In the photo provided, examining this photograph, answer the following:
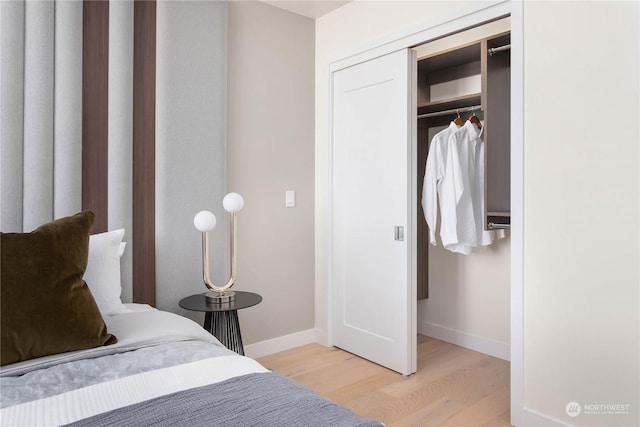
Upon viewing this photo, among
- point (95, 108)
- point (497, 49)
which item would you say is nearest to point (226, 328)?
point (95, 108)

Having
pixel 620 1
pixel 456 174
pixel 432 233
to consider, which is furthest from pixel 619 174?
pixel 432 233

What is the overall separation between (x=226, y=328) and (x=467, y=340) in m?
1.91

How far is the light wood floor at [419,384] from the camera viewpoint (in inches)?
89.7

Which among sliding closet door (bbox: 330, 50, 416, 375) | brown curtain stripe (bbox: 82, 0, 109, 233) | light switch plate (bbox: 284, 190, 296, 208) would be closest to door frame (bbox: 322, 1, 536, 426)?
sliding closet door (bbox: 330, 50, 416, 375)

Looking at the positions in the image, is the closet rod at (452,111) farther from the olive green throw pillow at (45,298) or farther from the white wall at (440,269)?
the olive green throw pillow at (45,298)

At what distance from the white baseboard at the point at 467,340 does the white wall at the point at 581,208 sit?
3.34ft

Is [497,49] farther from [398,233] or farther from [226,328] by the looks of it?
[226,328]

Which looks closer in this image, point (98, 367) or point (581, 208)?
point (98, 367)

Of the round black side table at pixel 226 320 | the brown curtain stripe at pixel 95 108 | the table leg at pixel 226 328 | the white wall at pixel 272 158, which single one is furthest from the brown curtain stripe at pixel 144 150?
the white wall at pixel 272 158

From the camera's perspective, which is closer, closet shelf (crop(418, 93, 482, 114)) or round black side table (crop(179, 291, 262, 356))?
round black side table (crop(179, 291, 262, 356))

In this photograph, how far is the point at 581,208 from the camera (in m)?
1.91

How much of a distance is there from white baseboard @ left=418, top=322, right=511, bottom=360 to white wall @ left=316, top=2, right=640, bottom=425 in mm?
1019

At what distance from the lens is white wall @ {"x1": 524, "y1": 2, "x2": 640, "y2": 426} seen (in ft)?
5.86

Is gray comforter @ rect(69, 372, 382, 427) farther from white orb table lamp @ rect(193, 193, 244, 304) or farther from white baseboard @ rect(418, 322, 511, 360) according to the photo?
white baseboard @ rect(418, 322, 511, 360)
